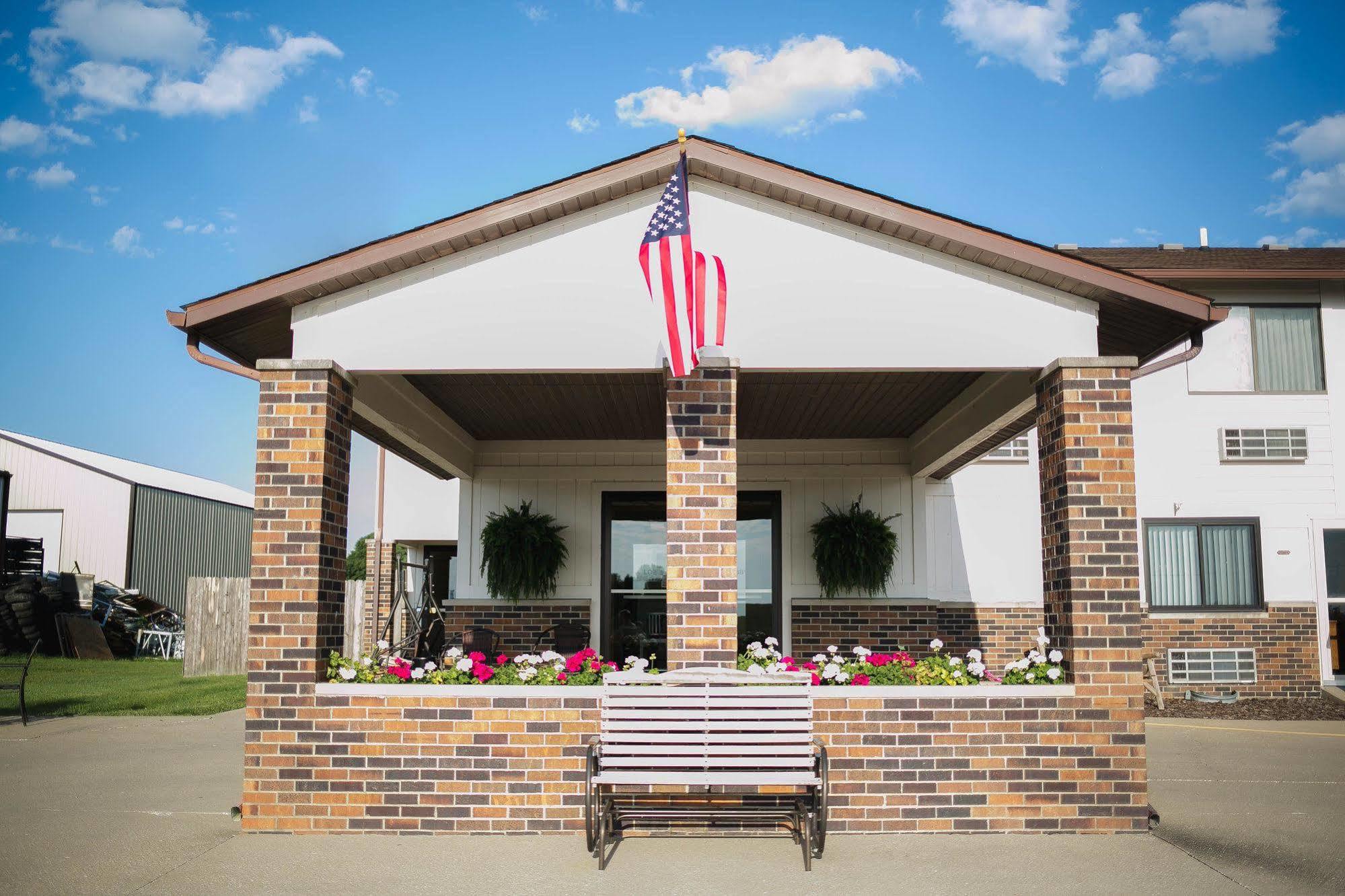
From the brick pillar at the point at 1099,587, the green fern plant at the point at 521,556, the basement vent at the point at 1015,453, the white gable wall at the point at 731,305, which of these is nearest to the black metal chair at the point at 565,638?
the green fern plant at the point at 521,556

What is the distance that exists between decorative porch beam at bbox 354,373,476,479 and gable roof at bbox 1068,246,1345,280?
809cm

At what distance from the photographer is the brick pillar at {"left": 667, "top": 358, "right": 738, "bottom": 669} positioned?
22.6 ft

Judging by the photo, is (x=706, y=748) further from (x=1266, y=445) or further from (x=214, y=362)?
(x=1266, y=445)

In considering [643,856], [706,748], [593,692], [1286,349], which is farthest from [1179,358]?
[1286,349]

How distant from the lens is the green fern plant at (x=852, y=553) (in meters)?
11.9

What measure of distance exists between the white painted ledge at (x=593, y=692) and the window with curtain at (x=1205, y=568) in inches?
356

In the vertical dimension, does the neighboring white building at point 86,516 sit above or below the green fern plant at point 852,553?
above

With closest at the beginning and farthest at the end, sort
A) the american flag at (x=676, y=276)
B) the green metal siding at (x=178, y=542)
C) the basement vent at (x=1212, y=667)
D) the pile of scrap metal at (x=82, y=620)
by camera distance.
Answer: the american flag at (x=676, y=276) < the basement vent at (x=1212, y=667) < the pile of scrap metal at (x=82, y=620) < the green metal siding at (x=178, y=542)

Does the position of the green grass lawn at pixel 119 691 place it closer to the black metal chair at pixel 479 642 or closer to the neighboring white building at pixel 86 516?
the black metal chair at pixel 479 642

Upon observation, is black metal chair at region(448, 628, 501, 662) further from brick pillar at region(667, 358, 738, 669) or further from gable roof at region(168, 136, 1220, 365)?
gable roof at region(168, 136, 1220, 365)

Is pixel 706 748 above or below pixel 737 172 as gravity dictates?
below

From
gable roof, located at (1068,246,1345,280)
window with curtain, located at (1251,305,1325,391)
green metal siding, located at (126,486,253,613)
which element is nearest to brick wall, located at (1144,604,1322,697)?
window with curtain, located at (1251,305,1325,391)

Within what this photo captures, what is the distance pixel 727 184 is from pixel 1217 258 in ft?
37.1

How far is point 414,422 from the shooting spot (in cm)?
966
